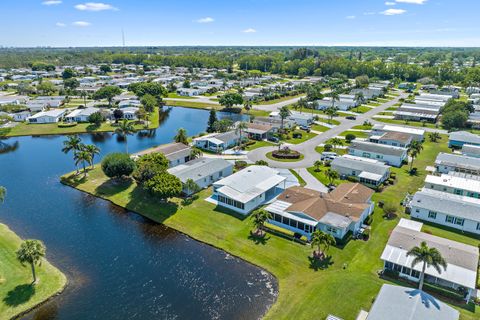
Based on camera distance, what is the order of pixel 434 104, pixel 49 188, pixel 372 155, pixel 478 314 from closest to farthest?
pixel 478 314 → pixel 49 188 → pixel 372 155 → pixel 434 104

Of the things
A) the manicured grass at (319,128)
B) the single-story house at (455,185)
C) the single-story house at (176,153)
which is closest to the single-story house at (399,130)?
the manicured grass at (319,128)

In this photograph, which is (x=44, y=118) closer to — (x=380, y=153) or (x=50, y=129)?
(x=50, y=129)

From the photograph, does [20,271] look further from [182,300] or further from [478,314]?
[478,314]

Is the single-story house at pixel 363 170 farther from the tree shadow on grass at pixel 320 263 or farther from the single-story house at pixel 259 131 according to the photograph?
the single-story house at pixel 259 131

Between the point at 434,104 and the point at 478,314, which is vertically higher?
the point at 434,104

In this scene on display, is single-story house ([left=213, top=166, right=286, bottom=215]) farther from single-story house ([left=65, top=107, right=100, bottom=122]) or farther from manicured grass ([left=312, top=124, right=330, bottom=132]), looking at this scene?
single-story house ([left=65, top=107, right=100, bottom=122])

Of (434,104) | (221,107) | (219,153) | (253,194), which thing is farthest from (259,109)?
(253,194)
